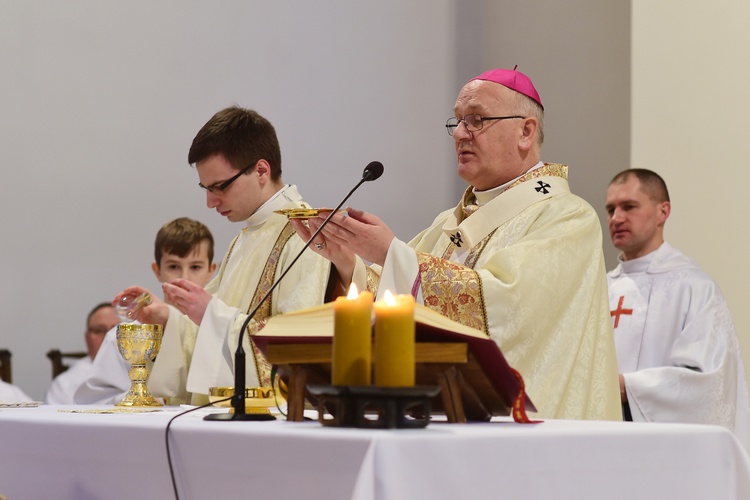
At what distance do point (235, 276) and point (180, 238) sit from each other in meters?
1.08

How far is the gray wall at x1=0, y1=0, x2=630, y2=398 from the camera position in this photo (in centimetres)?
749

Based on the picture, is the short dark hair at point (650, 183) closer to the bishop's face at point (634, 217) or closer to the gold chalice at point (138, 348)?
the bishop's face at point (634, 217)

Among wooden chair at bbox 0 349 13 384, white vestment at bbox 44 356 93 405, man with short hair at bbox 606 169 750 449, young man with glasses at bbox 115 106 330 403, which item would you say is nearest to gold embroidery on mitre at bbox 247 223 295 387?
young man with glasses at bbox 115 106 330 403

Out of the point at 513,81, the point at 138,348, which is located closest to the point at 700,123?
the point at 513,81

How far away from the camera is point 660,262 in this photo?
620 centimetres

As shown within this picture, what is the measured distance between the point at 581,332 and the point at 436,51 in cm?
554

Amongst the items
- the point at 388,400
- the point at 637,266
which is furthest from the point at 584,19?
the point at 388,400

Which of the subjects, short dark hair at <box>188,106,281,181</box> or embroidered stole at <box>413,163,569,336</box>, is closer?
embroidered stole at <box>413,163,569,336</box>

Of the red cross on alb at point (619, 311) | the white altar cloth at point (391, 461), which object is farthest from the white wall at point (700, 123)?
the white altar cloth at point (391, 461)

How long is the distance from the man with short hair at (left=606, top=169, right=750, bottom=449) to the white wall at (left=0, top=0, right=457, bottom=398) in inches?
96.5

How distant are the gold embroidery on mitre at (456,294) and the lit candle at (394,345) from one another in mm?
1390

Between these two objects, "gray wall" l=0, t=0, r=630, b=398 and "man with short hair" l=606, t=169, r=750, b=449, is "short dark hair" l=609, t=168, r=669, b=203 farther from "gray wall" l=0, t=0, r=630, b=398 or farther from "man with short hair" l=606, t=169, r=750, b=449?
"gray wall" l=0, t=0, r=630, b=398


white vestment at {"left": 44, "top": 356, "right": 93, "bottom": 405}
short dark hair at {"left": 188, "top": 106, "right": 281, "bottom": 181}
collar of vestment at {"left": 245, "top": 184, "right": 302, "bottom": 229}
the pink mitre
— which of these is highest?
the pink mitre

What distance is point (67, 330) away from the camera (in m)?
7.70
